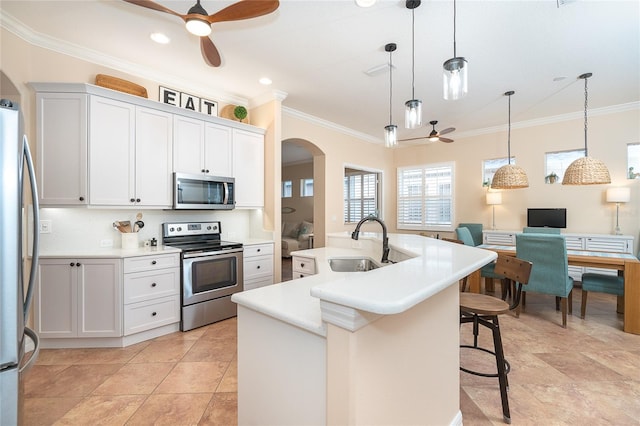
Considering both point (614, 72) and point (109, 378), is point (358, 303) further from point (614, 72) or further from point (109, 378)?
point (614, 72)

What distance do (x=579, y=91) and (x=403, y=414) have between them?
4926 millimetres

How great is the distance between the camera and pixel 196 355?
8.19 ft

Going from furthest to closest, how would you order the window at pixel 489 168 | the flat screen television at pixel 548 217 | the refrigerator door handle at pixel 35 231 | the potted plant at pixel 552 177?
the window at pixel 489 168 < the potted plant at pixel 552 177 < the flat screen television at pixel 548 217 < the refrigerator door handle at pixel 35 231

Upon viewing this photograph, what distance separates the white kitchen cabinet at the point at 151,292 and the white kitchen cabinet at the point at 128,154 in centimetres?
63

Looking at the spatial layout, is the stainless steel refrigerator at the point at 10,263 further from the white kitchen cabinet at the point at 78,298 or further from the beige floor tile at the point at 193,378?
the white kitchen cabinet at the point at 78,298

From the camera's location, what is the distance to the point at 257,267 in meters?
3.64

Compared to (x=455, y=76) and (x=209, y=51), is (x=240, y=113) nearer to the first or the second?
(x=209, y=51)

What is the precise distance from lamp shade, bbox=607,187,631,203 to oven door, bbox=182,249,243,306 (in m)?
5.54

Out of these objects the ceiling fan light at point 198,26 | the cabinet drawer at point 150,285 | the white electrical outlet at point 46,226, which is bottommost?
the cabinet drawer at point 150,285

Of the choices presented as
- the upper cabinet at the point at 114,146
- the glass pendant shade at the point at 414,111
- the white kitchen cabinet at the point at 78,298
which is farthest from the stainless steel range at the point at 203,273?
the glass pendant shade at the point at 414,111

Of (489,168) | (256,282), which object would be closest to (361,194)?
(489,168)

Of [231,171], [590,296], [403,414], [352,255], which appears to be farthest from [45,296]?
[590,296]

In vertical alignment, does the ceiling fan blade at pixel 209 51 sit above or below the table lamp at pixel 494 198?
above

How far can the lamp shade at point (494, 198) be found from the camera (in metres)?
5.27
